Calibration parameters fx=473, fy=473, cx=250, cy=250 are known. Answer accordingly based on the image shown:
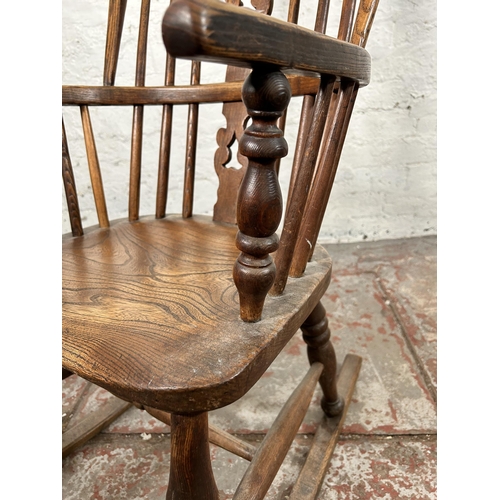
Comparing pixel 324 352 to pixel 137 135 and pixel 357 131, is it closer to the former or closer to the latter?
pixel 137 135

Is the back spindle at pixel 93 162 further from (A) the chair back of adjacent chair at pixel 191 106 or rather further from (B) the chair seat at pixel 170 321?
(B) the chair seat at pixel 170 321

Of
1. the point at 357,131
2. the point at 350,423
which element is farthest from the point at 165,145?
the point at 357,131

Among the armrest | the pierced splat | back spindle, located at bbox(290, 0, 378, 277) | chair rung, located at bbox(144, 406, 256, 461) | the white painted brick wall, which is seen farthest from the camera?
the white painted brick wall

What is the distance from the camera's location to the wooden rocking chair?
0.43 metres

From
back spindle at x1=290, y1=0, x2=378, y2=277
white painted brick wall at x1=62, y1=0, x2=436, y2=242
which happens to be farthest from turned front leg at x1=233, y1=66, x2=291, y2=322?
white painted brick wall at x1=62, y1=0, x2=436, y2=242

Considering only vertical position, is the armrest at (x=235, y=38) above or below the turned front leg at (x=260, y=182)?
above

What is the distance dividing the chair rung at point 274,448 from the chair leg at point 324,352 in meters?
0.07

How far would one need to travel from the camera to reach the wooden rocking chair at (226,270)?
434mm

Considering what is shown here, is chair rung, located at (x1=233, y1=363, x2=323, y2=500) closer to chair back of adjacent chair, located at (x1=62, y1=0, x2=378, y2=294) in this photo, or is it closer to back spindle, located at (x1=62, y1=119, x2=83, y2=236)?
chair back of adjacent chair, located at (x1=62, y1=0, x2=378, y2=294)

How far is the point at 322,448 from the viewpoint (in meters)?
0.96

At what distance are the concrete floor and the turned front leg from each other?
0.59 m

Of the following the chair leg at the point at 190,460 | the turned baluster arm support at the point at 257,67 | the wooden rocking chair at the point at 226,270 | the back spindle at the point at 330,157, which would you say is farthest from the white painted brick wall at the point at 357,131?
the chair leg at the point at 190,460

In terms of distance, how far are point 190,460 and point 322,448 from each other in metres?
0.47

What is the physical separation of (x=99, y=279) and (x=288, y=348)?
0.75 meters
